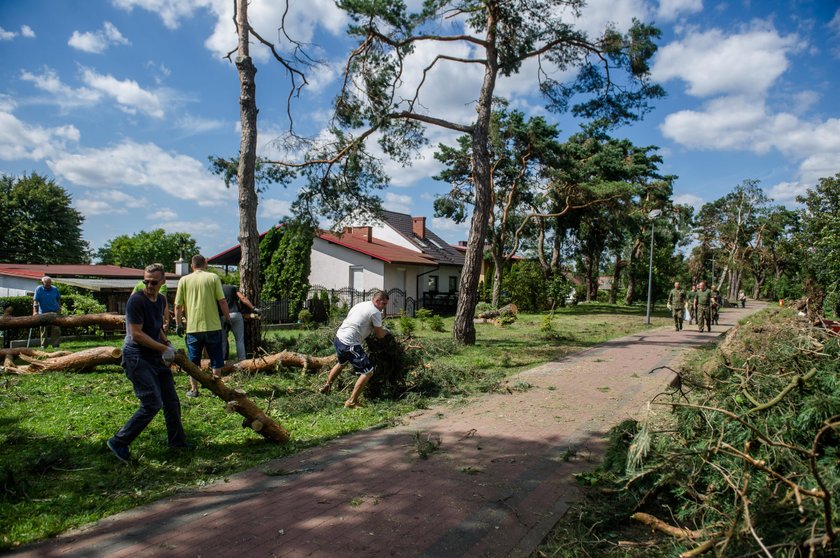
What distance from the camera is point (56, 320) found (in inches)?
381

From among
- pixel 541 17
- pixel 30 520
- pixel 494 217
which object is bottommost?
pixel 30 520

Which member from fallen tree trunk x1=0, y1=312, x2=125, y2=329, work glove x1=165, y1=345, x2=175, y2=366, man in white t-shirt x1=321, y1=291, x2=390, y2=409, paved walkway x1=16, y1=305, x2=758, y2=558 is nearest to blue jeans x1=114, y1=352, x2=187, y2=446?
work glove x1=165, y1=345, x2=175, y2=366

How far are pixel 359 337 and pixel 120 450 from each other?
2979 millimetres

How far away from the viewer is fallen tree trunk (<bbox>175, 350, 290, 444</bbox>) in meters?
5.11

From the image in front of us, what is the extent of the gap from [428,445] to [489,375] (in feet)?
14.0

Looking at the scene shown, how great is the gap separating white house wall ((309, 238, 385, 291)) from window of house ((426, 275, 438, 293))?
17.8 ft

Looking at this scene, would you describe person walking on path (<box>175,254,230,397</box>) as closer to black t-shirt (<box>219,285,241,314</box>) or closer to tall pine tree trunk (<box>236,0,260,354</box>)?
black t-shirt (<box>219,285,241,314</box>)

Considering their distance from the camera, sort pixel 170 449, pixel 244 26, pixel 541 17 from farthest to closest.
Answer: pixel 541 17 < pixel 244 26 < pixel 170 449

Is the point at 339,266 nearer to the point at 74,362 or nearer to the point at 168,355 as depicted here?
the point at 74,362

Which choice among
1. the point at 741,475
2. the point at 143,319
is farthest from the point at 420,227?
the point at 741,475

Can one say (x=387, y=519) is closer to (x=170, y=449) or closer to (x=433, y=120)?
(x=170, y=449)

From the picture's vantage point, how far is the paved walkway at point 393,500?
3.38m

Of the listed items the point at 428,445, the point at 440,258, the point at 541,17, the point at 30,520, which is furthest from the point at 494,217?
the point at 30,520

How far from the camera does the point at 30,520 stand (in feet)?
11.9
